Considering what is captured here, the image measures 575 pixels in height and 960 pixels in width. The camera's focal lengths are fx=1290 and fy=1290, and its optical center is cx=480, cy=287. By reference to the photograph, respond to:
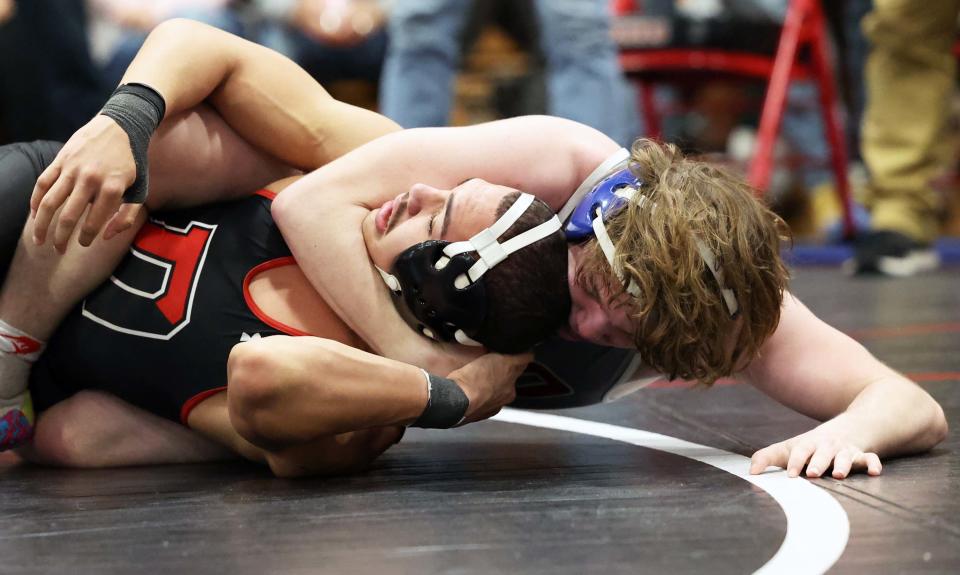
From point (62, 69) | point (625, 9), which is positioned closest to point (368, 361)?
point (62, 69)

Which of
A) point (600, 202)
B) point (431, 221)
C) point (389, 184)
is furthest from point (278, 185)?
point (600, 202)

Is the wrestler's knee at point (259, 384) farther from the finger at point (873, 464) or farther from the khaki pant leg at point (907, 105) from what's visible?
the khaki pant leg at point (907, 105)

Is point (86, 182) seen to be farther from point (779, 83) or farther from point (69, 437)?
point (779, 83)

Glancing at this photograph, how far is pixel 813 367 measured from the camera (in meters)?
2.20

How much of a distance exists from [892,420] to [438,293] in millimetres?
757

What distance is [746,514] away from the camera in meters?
1.71

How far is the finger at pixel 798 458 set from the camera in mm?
1962

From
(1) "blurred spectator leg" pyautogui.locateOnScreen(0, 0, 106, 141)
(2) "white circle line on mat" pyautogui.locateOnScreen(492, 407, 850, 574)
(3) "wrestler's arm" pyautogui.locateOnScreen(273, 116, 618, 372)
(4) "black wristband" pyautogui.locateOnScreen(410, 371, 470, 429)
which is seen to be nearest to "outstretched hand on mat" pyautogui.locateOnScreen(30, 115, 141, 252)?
(3) "wrestler's arm" pyautogui.locateOnScreen(273, 116, 618, 372)

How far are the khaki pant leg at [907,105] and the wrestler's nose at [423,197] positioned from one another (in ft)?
13.1

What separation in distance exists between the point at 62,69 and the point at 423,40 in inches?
94.3

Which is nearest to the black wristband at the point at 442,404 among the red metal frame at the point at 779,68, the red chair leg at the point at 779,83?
the red metal frame at the point at 779,68

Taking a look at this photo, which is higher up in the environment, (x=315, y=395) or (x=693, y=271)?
(x=693, y=271)

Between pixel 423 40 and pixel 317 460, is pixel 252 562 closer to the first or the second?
pixel 317 460

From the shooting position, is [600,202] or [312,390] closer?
[312,390]
